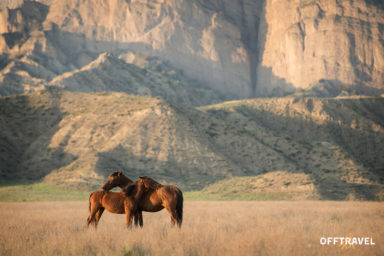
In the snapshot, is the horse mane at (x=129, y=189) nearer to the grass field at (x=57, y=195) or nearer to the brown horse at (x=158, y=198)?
the brown horse at (x=158, y=198)

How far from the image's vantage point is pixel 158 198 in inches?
483

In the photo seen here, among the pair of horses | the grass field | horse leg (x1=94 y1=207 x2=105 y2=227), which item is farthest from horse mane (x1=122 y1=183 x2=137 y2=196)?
the grass field

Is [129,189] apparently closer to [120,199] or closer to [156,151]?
[120,199]

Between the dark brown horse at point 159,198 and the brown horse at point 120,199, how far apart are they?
0.50 feet

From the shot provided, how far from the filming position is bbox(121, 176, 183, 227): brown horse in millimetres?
12141

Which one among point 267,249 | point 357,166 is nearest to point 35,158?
point 357,166

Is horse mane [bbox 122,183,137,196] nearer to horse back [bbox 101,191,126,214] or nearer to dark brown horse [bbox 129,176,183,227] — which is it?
dark brown horse [bbox 129,176,183,227]

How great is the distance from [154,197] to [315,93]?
183 metres

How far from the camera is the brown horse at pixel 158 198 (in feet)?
39.8

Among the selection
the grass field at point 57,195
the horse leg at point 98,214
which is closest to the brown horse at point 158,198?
the horse leg at point 98,214

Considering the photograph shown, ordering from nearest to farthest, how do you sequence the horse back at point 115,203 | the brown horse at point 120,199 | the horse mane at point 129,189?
the horse mane at point 129,189
the brown horse at point 120,199
the horse back at point 115,203

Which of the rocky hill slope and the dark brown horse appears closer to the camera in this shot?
the dark brown horse

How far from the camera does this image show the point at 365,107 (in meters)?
127

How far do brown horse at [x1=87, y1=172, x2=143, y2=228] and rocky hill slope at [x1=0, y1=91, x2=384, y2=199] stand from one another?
4017 cm
